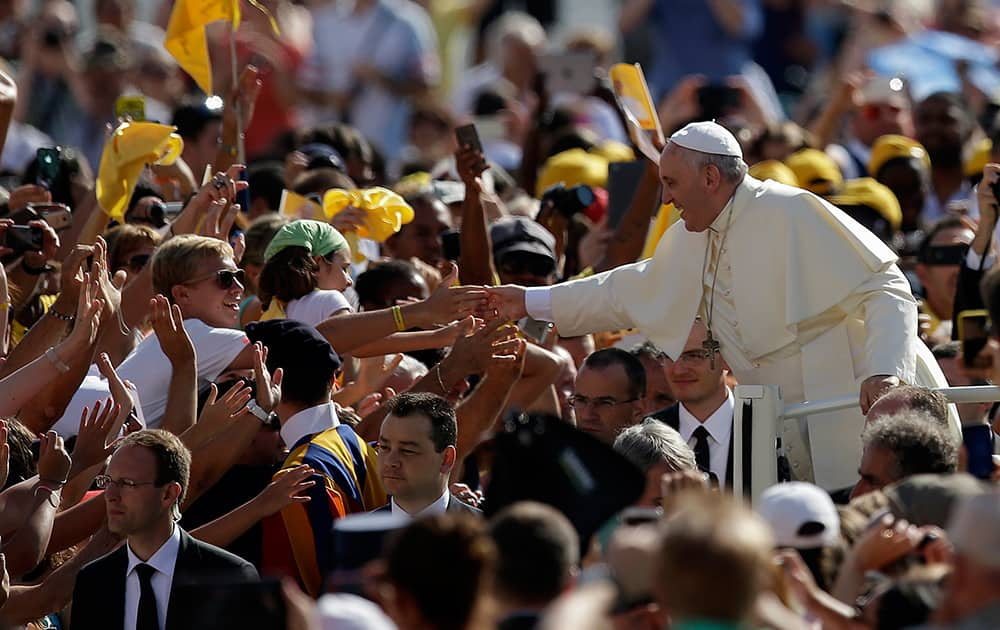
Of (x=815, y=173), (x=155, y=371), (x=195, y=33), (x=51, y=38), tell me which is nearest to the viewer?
(x=155, y=371)

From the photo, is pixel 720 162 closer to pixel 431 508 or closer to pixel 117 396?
pixel 431 508

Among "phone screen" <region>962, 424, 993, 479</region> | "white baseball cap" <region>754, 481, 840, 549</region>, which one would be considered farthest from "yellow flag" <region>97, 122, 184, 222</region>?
"white baseball cap" <region>754, 481, 840, 549</region>

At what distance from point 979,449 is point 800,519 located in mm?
1453

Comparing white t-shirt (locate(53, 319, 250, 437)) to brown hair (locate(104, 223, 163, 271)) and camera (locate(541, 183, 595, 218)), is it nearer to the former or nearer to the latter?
brown hair (locate(104, 223, 163, 271))

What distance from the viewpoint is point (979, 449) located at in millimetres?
6641

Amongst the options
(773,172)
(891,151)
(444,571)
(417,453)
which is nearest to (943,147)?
(891,151)

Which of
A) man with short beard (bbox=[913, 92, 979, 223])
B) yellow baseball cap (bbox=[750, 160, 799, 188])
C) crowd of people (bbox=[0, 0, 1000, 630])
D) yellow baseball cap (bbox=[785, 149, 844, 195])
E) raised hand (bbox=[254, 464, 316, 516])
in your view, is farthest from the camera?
man with short beard (bbox=[913, 92, 979, 223])

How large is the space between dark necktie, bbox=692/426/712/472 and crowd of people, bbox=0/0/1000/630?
0.02 m

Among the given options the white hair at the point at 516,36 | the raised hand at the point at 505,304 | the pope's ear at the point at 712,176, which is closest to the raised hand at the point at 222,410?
the raised hand at the point at 505,304

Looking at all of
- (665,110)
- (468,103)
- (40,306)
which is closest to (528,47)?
(468,103)

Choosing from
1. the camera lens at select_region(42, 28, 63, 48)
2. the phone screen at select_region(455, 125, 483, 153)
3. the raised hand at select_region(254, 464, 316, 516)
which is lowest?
the raised hand at select_region(254, 464, 316, 516)

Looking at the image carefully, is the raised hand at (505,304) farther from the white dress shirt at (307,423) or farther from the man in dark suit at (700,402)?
the white dress shirt at (307,423)

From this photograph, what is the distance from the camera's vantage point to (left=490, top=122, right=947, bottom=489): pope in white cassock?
7.61 metres

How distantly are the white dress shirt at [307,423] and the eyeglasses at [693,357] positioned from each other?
58.9 inches
